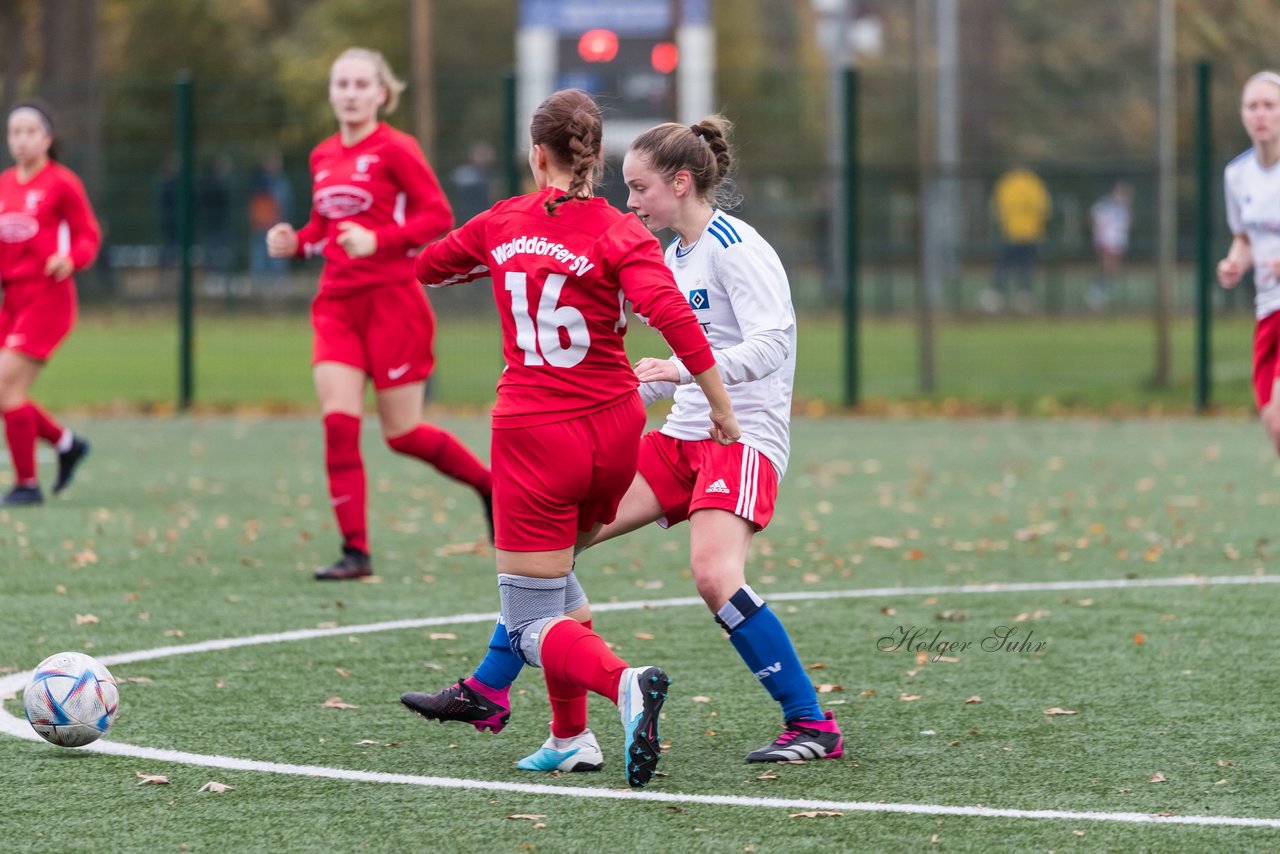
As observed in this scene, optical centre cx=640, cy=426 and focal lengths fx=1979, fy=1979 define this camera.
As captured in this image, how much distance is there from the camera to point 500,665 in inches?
212

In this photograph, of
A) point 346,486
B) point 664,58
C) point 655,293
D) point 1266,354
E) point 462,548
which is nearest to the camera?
point 655,293

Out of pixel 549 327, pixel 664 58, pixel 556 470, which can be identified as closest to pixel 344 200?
pixel 549 327

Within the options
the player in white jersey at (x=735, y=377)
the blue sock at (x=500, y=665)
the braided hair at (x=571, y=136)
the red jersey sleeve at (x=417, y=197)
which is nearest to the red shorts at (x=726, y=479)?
the player in white jersey at (x=735, y=377)

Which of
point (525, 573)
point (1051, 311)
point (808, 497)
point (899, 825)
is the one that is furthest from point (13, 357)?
point (1051, 311)

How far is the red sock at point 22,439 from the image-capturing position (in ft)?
35.2

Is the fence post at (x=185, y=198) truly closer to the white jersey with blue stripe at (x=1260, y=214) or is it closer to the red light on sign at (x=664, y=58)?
the red light on sign at (x=664, y=58)

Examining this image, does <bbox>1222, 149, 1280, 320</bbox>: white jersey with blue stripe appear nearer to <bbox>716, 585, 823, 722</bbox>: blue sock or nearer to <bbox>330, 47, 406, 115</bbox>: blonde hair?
<bbox>330, 47, 406, 115</bbox>: blonde hair

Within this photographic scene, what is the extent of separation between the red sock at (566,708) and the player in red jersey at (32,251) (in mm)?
6233

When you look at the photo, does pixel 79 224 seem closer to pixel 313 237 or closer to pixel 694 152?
pixel 313 237

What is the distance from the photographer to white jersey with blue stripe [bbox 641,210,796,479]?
5164 millimetres

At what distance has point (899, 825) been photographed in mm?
4586

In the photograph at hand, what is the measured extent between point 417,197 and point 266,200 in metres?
10.7

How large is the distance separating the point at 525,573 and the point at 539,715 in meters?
1.01

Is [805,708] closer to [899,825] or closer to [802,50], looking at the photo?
[899,825]
